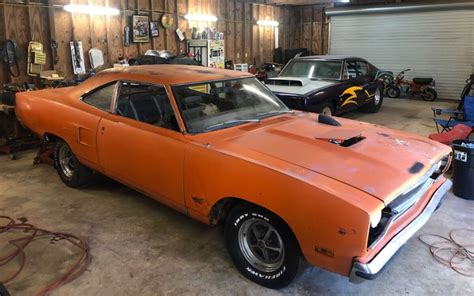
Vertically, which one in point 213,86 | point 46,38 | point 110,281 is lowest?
point 110,281

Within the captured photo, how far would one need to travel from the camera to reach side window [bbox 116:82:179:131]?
334 centimetres

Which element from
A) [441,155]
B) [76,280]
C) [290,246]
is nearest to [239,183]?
[290,246]

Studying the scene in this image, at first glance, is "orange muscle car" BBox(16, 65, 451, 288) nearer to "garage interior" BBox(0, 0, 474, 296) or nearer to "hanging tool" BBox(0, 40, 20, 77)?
"garage interior" BBox(0, 0, 474, 296)

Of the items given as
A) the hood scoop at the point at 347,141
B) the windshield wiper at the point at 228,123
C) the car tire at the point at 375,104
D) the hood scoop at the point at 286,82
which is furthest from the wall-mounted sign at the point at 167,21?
the hood scoop at the point at 347,141

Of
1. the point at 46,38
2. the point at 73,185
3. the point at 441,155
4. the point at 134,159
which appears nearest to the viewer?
the point at 441,155

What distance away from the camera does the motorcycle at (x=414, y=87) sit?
464 inches

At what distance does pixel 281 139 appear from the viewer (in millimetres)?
3051

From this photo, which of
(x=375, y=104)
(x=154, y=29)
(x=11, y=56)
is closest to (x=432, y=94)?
(x=375, y=104)

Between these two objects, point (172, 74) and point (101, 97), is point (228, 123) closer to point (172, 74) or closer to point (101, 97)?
point (172, 74)

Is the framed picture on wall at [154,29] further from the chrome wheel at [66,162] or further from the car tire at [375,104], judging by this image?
the chrome wheel at [66,162]

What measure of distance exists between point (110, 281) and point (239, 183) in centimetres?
124

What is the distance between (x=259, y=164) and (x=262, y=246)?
619 millimetres

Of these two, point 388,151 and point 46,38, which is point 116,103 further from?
point 46,38

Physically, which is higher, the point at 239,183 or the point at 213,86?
the point at 213,86
